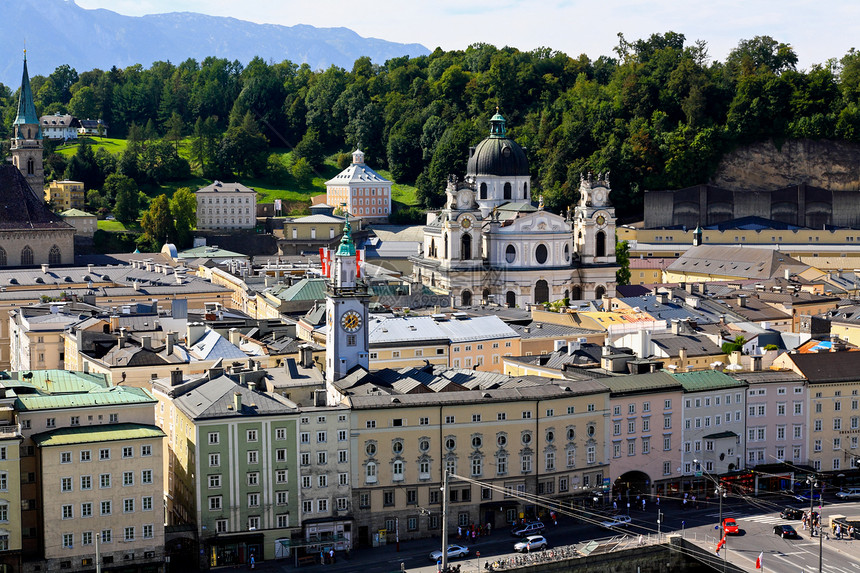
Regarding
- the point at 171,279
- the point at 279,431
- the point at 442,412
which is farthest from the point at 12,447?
the point at 171,279

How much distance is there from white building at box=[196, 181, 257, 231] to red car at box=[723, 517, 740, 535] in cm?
8487

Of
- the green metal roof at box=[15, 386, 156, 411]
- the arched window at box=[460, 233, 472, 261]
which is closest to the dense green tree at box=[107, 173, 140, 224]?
the arched window at box=[460, 233, 472, 261]

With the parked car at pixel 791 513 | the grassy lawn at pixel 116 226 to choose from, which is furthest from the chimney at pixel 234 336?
the grassy lawn at pixel 116 226

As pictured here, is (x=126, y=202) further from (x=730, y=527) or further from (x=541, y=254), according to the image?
(x=730, y=527)

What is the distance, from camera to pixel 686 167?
119062 mm

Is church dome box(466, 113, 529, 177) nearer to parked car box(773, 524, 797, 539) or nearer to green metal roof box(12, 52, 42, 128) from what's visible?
green metal roof box(12, 52, 42, 128)

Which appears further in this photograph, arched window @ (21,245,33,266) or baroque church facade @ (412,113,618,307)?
arched window @ (21,245,33,266)

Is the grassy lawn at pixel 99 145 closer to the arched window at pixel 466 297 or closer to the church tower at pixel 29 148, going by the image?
the church tower at pixel 29 148

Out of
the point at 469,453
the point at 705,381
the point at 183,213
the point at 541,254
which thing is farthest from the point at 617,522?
the point at 183,213

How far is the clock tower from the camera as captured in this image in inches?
2035

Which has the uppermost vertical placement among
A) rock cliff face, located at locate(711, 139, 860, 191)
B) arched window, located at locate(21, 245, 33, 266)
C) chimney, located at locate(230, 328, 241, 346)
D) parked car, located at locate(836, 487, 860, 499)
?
rock cliff face, located at locate(711, 139, 860, 191)

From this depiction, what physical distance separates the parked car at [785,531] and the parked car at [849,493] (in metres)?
6.29

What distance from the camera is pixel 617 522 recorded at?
4784 cm

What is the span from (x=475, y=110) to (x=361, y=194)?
16.1 metres
